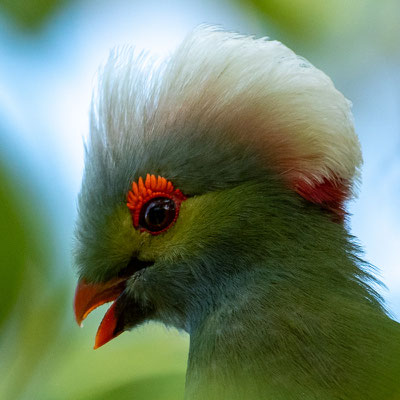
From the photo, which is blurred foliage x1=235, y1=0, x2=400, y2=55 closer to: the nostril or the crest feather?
the crest feather

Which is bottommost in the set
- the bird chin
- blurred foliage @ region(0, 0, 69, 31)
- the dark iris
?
the bird chin

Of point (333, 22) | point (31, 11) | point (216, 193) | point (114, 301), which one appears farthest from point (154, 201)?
point (31, 11)

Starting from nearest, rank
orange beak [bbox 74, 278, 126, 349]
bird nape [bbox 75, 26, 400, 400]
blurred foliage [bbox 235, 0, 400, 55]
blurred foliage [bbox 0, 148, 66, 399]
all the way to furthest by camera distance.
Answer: blurred foliage [bbox 0, 148, 66, 399], blurred foliage [bbox 235, 0, 400, 55], bird nape [bbox 75, 26, 400, 400], orange beak [bbox 74, 278, 126, 349]

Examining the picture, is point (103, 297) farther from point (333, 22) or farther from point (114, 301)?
point (333, 22)

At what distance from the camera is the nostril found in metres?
2.15

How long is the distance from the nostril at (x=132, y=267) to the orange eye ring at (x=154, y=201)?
0.42 ft

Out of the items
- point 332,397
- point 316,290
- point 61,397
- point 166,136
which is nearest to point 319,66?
point 166,136

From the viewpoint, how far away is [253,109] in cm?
212

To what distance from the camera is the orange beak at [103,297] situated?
2191 millimetres

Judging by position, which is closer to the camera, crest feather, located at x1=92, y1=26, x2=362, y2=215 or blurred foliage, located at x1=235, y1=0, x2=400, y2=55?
blurred foliage, located at x1=235, y1=0, x2=400, y2=55

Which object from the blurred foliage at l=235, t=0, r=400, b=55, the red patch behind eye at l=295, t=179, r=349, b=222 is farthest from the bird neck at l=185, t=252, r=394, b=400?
the blurred foliage at l=235, t=0, r=400, b=55

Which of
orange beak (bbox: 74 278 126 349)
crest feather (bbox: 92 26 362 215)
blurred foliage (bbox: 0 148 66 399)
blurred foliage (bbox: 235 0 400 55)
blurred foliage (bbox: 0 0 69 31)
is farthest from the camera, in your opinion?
orange beak (bbox: 74 278 126 349)

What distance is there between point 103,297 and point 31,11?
1236 millimetres

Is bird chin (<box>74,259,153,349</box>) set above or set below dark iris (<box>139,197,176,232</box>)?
below
